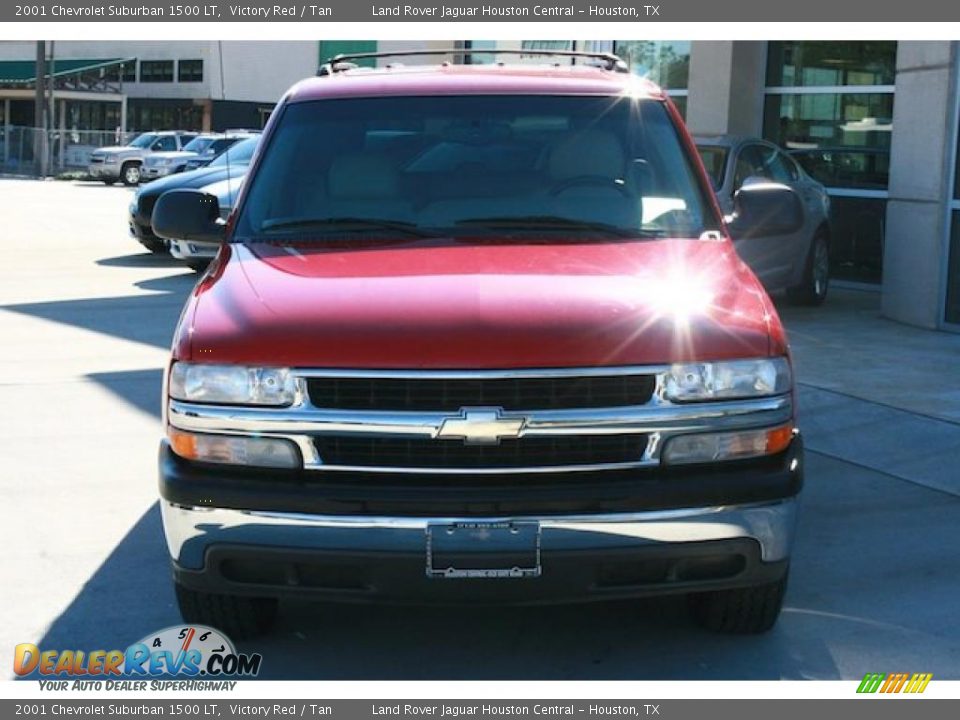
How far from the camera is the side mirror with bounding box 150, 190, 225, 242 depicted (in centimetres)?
574

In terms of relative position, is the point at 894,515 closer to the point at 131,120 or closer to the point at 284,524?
the point at 284,524

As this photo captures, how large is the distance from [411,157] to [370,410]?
5.28 ft

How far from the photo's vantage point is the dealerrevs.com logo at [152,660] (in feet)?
14.9

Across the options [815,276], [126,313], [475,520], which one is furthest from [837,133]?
[475,520]

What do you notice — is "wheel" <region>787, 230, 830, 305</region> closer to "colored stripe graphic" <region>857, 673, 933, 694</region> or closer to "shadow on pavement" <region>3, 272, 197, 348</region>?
"shadow on pavement" <region>3, 272, 197, 348</region>

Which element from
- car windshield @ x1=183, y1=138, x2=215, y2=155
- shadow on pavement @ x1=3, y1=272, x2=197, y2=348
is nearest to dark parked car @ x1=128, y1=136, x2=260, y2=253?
shadow on pavement @ x1=3, y1=272, x2=197, y2=348

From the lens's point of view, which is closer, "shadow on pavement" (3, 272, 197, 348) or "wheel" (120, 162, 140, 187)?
"shadow on pavement" (3, 272, 197, 348)

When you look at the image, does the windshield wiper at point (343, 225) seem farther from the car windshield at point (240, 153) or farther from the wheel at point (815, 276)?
the car windshield at point (240, 153)

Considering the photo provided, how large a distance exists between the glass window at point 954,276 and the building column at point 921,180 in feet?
0.19

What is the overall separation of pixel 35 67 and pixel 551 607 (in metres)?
59.4

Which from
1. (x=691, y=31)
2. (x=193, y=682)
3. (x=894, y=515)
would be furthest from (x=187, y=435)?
(x=691, y=31)

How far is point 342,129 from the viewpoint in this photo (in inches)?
223

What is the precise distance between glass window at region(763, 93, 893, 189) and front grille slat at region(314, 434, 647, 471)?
11049mm

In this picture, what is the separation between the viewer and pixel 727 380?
14.1 feet
